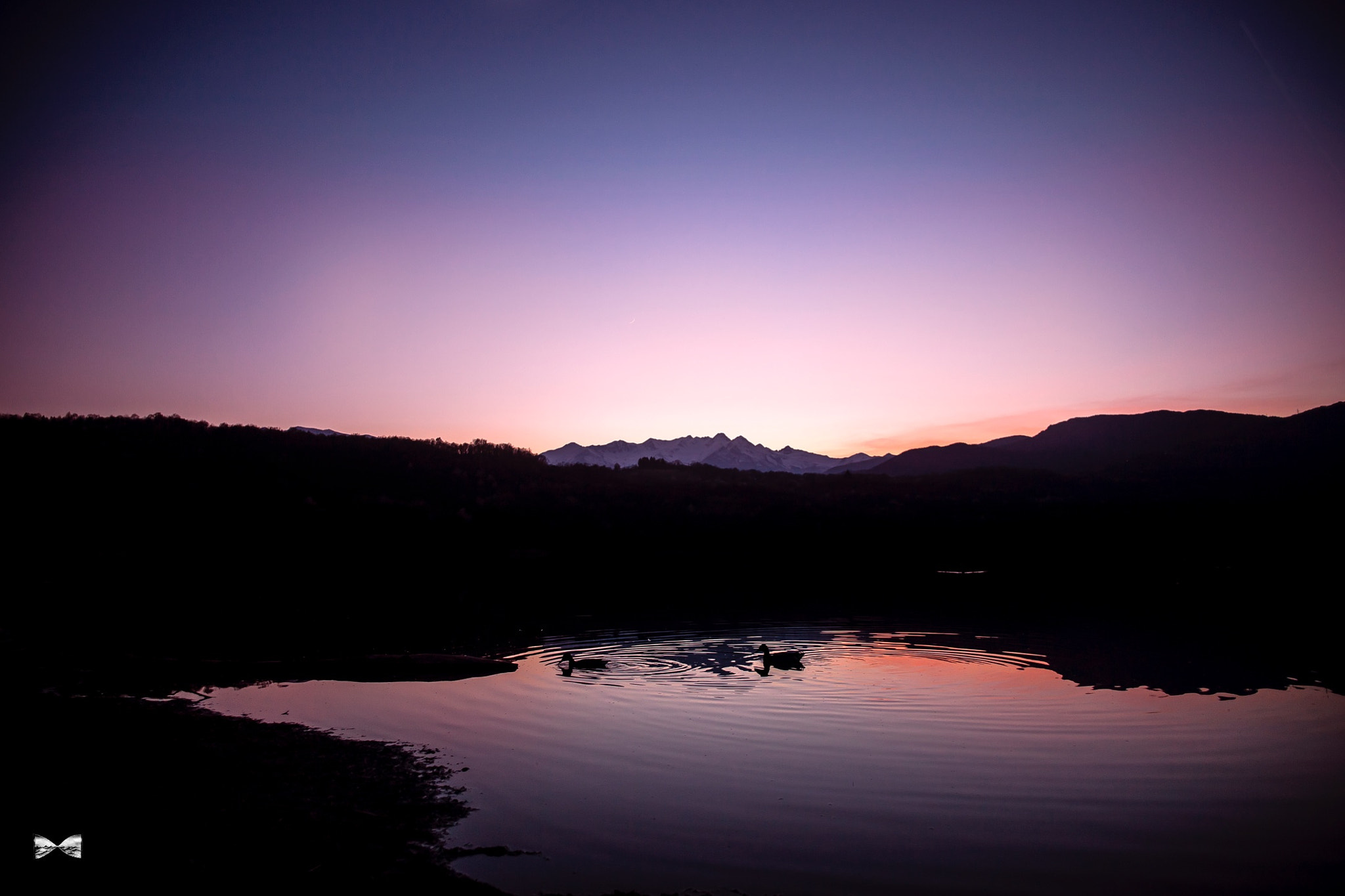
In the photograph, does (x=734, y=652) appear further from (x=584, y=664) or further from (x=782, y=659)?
(x=584, y=664)

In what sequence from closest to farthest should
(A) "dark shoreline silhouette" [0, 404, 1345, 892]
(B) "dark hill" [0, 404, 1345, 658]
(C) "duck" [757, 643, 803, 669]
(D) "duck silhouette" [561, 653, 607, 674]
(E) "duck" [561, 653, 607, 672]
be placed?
(D) "duck silhouette" [561, 653, 607, 674] → (E) "duck" [561, 653, 607, 672] → (C) "duck" [757, 643, 803, 669] → (A) "dark shoreline silhouette" [0, 404, 1345, 892] → (B) "dark hill" [0, 404, 1345, 658]

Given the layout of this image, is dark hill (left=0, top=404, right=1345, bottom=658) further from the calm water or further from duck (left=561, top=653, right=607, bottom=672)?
the calm water

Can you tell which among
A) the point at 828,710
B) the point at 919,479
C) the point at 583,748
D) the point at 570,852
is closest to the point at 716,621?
the point at 828,710

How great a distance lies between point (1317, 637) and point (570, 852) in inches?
1076

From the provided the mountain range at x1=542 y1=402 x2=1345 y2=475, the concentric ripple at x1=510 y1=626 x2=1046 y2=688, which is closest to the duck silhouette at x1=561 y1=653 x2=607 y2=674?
the concentric ripple at x1=510 y1=626 x2=1046 y2=688

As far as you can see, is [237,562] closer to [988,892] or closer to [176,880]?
[176,880]

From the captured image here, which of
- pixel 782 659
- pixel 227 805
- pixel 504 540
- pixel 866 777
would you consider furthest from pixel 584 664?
pixel 504 540

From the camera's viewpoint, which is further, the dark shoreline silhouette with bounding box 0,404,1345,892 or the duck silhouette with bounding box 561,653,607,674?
the dark shoreline silhouette with bounding box 0,404,1345,892

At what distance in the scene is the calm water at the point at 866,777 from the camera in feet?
28.0

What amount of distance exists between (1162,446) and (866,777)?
18544 centimetres

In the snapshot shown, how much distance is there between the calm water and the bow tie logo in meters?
3.78

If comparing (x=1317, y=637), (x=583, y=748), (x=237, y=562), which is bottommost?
(x=1317, y=637)

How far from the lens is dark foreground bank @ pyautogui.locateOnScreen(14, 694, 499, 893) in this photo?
25.2 feet

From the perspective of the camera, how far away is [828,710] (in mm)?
15992
